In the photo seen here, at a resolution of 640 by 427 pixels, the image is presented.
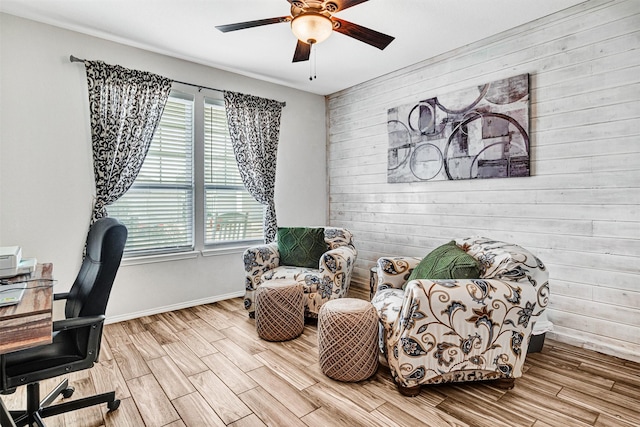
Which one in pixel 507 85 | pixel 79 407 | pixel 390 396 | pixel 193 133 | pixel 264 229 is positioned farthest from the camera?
pixel 264 229

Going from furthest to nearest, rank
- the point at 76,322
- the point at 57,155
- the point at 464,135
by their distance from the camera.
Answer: the point at 464,135, the point at 57,155, the point at 76,322

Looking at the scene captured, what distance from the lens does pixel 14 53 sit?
2742 mm

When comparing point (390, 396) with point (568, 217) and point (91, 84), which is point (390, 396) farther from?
point (91, 84)

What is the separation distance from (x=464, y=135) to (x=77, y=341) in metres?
3.40

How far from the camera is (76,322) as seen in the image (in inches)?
59.1

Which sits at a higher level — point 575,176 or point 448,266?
point 575,176

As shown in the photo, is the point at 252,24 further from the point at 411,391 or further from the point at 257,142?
the point at 411,391

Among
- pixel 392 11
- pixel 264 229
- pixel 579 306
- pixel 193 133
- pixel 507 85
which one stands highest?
pixel 392 11

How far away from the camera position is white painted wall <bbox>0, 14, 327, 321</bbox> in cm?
274

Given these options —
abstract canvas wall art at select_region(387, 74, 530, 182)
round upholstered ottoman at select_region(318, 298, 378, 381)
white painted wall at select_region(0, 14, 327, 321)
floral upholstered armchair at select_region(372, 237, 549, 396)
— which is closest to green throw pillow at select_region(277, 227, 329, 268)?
white painted wall at select_region(0, 14, 327, 321)

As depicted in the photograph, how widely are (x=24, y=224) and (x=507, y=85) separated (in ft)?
14.3

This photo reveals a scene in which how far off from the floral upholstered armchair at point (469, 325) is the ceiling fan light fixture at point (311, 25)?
1.68 m

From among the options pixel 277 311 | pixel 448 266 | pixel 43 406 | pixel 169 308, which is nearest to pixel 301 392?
Answer: pixel 277 311

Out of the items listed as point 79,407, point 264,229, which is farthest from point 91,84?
point 79,407
